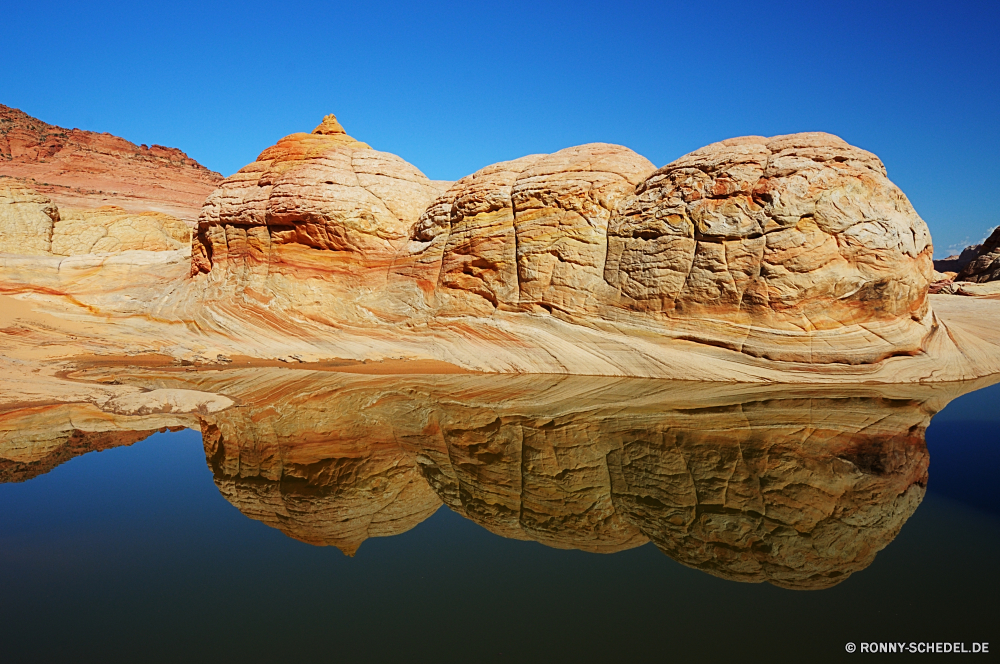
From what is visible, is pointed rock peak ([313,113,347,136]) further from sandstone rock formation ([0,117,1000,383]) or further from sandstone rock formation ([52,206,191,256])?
sandstone rock formation ([52,206,191,256])

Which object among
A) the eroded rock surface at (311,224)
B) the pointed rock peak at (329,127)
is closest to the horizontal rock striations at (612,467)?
the eroded rock surface at (311,224)

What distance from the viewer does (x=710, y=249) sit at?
9.10m

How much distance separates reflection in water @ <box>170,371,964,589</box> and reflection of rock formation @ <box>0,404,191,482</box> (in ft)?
2.37

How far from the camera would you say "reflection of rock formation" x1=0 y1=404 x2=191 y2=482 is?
538 cm

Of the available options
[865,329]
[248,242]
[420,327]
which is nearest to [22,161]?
[248,242]

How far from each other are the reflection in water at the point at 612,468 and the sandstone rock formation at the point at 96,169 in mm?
36245

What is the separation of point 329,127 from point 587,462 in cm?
1076

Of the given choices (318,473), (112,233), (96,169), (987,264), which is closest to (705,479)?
(318,473)

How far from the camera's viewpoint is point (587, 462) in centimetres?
533

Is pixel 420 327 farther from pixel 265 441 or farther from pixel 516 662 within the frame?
pixel 516 662

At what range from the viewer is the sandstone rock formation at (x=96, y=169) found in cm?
4009

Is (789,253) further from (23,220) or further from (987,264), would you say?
(23,220)

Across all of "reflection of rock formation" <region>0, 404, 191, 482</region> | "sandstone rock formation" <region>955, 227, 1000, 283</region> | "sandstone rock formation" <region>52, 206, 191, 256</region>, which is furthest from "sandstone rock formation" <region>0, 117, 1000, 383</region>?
"sandstone rock formation" <region>955, 227, 1000, 283</region>

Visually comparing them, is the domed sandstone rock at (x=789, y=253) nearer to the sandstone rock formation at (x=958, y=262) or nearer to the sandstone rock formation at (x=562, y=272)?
the sandstone rock formation at (x=562, y=272)
